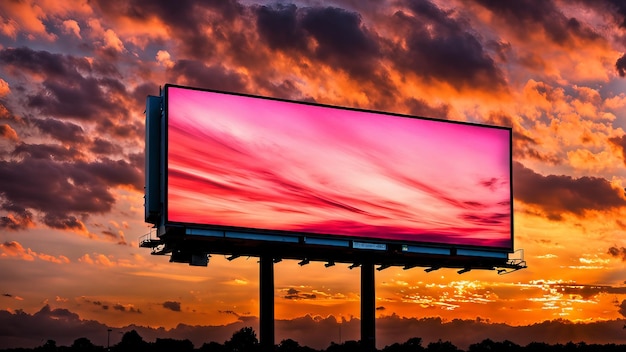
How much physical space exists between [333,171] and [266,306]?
22.3 feet

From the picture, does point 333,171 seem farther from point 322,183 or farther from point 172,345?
point 172,345

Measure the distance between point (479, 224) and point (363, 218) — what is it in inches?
255

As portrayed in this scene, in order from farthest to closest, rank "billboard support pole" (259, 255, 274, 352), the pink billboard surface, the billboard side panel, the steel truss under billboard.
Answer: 1. "billboard support pole" (259, 255, 274, 352)
2. the pink billboard surface
3. the steel truss under billboard
4. the billboard side panel

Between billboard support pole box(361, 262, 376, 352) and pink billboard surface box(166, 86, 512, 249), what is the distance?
241 cm

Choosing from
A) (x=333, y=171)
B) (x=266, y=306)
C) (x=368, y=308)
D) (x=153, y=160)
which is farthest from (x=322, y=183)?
(x=153, y=160)

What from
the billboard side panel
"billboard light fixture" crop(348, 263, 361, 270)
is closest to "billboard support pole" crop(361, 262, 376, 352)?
"billboard light fixture" crop(348, 263, 361, 270)

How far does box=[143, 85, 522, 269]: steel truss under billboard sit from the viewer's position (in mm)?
46594

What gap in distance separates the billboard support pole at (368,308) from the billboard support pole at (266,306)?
18.0ft

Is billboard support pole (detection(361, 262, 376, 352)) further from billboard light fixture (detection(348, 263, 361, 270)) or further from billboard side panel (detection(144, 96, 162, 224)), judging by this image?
billboard side panel (detection(144, 96, 162, 224))

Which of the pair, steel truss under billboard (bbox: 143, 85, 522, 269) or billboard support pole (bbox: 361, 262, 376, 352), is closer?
steel truss under billboard (bbox: 143, 85, 522, 269)

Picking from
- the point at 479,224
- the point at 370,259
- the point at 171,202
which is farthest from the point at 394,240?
the point at 171,202

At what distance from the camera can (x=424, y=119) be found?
174 ft

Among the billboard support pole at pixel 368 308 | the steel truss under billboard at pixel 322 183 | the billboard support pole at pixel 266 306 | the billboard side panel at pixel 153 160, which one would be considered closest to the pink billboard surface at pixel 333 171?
the steel truss under billboard at pixel 322 183

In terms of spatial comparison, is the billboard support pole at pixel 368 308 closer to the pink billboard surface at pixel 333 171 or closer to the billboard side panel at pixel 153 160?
the pink billboard surface at pixel 333 171
